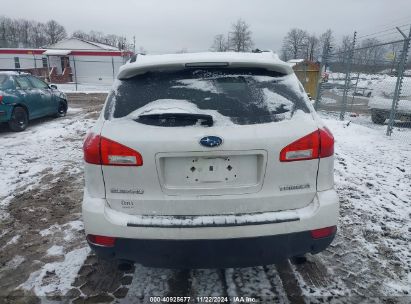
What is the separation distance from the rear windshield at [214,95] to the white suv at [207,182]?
12 millimetres

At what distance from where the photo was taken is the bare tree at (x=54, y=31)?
104562 millimetres

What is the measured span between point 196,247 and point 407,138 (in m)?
8.99

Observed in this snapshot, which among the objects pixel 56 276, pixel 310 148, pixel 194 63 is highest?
pixel 194 63

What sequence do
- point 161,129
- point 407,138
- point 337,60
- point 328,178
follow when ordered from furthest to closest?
point 337,60 → point 407,138 → point 328,178 → point 161,129

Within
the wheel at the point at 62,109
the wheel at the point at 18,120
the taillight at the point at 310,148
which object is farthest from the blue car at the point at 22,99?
the taillight at the point at 310,148

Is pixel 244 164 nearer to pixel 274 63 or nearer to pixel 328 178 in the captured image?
pixel 328 178

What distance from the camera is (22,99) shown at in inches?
376

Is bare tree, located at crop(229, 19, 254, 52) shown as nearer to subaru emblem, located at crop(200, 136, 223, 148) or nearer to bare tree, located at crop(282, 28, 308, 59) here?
bare tree, located at crop(282, 28, 308, 59)

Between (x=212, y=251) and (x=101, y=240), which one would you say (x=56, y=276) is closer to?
(x=101, y=240)

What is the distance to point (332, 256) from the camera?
11.1 ft

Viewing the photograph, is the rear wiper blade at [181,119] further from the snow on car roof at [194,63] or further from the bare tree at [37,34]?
the bare tree at [37,34]

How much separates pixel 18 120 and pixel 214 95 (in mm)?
8860

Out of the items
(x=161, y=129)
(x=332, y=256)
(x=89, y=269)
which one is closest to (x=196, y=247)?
(x=161, y=129)

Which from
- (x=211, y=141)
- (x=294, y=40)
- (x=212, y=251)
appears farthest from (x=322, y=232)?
(x=294, y=40)
